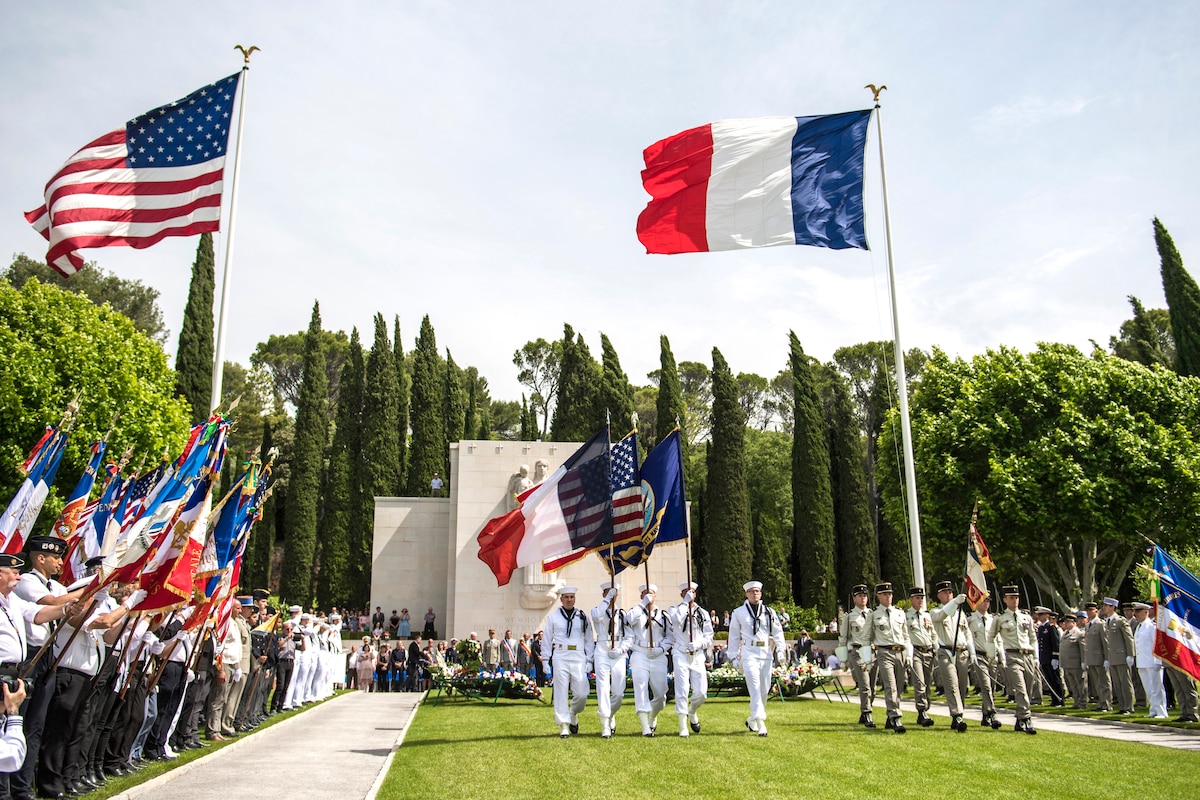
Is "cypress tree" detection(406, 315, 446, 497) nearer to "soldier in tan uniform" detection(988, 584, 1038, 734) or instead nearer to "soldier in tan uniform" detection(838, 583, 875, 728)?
"soldier in tan uniform" detection(838, 583, 875, 728)

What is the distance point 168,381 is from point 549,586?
15.8 m

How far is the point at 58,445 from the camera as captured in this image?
36.6 feet

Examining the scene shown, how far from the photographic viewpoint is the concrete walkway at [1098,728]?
40.1 ft

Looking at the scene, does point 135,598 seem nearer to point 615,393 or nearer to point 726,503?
point 726,503

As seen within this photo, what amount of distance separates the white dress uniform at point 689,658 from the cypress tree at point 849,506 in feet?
115

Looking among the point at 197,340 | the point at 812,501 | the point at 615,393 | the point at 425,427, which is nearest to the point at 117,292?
the point at 197,340

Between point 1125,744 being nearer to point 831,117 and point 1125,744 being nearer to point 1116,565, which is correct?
point 831,117

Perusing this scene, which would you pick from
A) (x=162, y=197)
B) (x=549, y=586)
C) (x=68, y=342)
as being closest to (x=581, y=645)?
(x=162, y=197)

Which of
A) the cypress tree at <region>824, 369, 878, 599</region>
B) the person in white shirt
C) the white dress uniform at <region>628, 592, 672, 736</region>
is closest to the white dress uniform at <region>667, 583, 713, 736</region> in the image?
the white dress uniform at <region>628, 592, 672, 736</region>

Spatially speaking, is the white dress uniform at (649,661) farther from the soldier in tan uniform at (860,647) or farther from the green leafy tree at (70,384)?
the green leafy tree at (70,384)

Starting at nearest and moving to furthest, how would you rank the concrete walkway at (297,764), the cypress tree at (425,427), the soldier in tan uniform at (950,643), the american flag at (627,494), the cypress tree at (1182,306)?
the concrete walkway at (297,764) → the soldier in tan uniform at (950,643) → the american flag at (627,494) → the cypress tree at (1182,306) → the cypress tree at (425,427)

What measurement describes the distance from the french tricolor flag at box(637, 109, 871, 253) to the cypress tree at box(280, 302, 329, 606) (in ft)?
117

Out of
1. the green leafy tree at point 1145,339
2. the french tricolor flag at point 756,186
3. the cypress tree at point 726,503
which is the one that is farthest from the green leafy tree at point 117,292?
the green leafy tree at point 1145,339

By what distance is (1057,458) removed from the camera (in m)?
27.2
